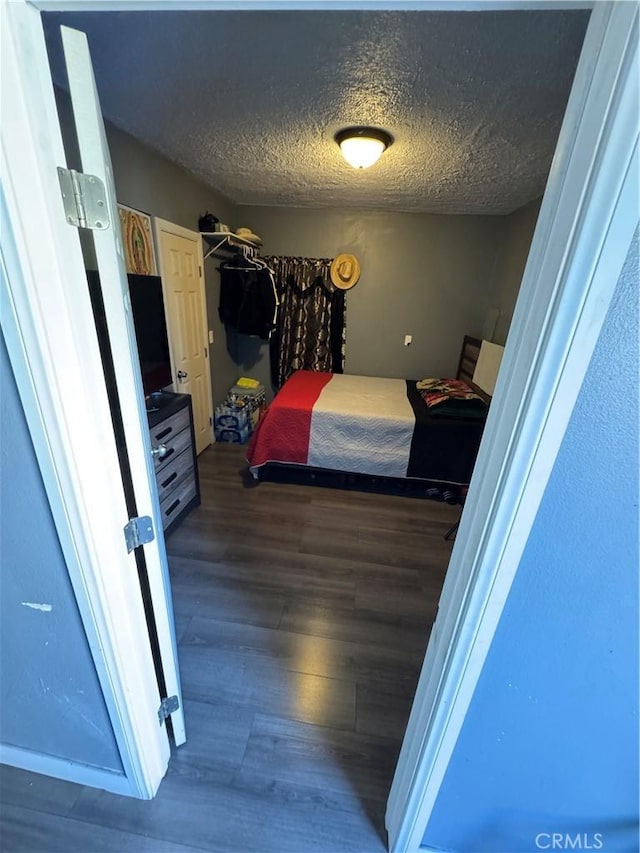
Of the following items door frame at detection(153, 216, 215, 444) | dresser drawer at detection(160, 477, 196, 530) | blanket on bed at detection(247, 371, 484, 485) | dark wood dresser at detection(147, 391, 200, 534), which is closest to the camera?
dark wood dresser at detection(147, 391, 200, 534)

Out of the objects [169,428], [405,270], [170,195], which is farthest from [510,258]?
[169,428]

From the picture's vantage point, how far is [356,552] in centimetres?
231

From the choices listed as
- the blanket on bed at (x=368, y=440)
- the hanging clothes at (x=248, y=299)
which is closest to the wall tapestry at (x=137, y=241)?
the hanging clothes at (x=248, y=299)

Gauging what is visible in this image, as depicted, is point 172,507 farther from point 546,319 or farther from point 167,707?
point 546,319

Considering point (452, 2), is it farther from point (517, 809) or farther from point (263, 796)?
point (263, 796)

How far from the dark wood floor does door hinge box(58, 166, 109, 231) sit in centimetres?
171

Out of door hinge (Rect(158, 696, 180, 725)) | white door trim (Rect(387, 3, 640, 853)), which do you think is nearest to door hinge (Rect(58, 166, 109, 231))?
white door trim (Rect(387, 3, 640, 853))

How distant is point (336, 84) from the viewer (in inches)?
64.2

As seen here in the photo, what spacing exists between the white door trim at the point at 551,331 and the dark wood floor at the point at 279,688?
0.74m

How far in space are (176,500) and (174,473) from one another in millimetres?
202

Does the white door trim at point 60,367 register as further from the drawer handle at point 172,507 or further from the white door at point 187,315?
the white door at point 187,315

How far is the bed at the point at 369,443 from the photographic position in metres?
2.78

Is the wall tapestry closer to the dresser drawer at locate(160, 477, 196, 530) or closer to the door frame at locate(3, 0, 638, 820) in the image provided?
the dresser drawer at locate(160, 477, 196, 530)

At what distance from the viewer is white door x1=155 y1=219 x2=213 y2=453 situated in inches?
111
